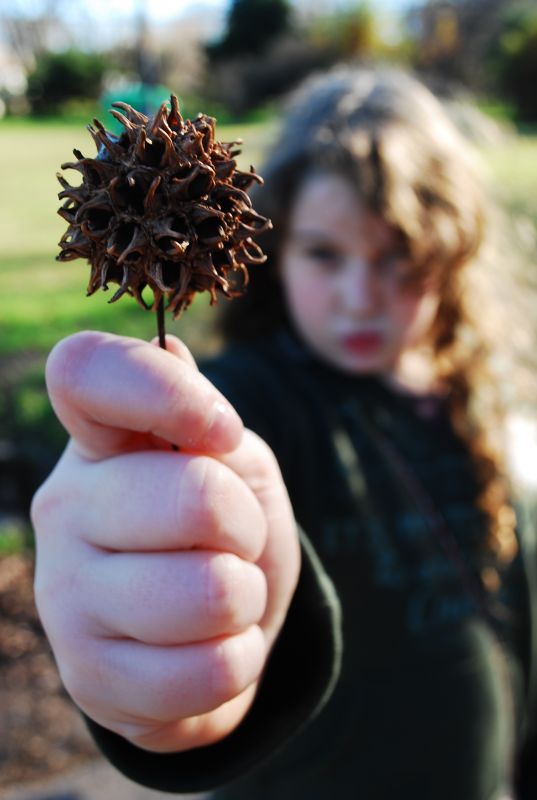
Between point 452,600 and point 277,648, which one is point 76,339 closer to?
point 277,648

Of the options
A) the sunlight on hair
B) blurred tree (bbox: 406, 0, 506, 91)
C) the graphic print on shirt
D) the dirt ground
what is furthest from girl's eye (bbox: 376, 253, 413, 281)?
blurred tree (bbox: 406, 0, 506, 91)

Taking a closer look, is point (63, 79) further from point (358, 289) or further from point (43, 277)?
point (358, 289)

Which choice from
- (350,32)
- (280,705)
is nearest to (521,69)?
(350,32)

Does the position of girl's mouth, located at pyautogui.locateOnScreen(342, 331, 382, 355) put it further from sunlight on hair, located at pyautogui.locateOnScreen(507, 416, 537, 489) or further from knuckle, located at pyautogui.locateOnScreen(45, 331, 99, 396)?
knuckle, located at pyautogui.locateOnScreen(45, 331, 99, 396)

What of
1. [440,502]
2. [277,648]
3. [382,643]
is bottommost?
[382,643]

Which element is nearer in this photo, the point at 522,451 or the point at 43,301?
the point at 522,451

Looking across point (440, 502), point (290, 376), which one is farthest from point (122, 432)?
point (440, 502)
